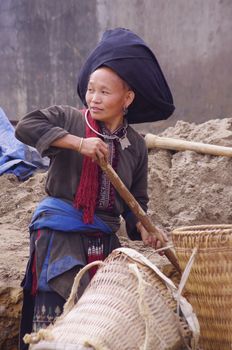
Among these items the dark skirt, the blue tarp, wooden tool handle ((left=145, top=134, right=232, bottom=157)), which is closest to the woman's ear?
the dark skirt

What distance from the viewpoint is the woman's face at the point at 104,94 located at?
3350mm

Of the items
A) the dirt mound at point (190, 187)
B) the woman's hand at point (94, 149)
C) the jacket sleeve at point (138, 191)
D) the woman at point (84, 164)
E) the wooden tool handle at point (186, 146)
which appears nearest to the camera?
the woman's hand at point (94, 149)

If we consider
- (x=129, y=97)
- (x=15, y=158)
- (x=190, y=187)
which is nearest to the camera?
(x=129, y=97)

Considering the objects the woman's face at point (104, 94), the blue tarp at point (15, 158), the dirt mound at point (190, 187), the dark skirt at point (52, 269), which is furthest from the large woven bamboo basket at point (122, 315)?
the blue tarp at point (15, 158)

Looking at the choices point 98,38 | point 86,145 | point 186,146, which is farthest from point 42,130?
point 98,38

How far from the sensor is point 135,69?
11.1 feet

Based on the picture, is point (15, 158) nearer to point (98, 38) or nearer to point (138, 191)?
point (138, 191)

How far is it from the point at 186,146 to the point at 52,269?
104 inches

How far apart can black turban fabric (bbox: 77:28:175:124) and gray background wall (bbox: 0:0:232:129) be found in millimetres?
5072

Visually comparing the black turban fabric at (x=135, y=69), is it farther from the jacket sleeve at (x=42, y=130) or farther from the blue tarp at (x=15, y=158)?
the blue tarp at (x=15, y=158)

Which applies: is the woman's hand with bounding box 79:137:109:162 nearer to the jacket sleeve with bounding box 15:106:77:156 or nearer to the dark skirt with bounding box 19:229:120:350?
the jacket sleeve with bounding box 15:106:77:156

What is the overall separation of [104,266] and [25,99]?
765 centimetres

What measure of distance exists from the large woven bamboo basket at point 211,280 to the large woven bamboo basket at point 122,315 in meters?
0.22

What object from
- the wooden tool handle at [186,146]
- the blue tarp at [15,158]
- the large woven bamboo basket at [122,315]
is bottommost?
the blue tarp at [15,158]
